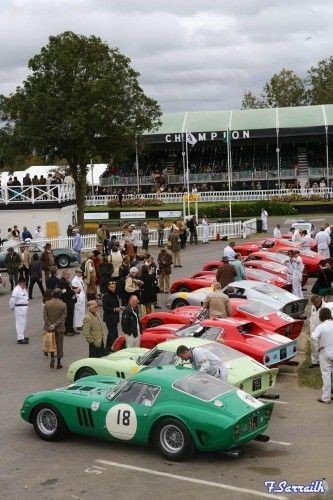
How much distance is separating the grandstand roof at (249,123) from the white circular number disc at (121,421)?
54.8m

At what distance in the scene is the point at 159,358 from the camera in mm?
12797

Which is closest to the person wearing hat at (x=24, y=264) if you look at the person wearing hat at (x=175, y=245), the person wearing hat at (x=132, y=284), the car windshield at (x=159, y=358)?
the person wearing hat at (x=175, y=245)

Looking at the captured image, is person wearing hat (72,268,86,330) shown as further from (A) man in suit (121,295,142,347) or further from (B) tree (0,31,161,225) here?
(B) tree (0,31,161,225)

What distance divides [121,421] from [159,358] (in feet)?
6.79

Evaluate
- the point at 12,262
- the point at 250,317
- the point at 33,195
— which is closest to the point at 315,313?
the point at 250,317

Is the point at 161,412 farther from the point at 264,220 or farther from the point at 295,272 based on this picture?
the point at 264,220

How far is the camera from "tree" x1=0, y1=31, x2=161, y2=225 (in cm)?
4428

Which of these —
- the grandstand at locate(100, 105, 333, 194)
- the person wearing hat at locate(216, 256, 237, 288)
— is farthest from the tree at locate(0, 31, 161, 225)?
the person wearing hat at locate(216, 256, 237, 288)

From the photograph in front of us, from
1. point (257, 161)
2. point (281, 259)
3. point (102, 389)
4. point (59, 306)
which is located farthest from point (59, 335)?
point (257, 161)

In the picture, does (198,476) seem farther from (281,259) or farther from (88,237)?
(88,237)

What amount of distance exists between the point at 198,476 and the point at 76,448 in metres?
2.00

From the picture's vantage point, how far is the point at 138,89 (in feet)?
156

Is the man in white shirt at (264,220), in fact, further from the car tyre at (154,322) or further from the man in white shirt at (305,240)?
the car tyre at (154,322)

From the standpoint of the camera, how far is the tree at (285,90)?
106 metres
